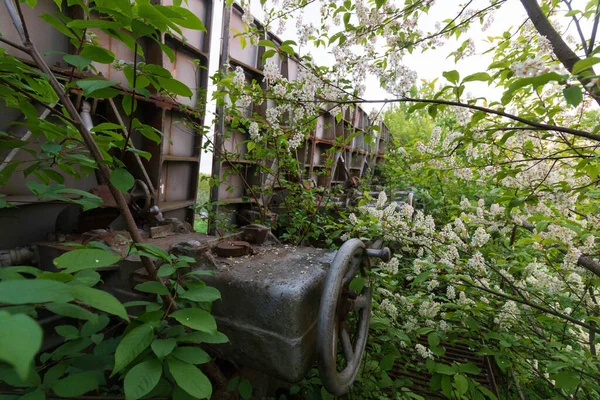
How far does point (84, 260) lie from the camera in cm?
62

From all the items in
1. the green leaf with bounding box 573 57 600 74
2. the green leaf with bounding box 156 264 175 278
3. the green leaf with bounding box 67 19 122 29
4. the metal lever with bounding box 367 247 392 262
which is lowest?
the metal lever with bounding box 367 247 392 262

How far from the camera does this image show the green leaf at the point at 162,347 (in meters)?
0.70

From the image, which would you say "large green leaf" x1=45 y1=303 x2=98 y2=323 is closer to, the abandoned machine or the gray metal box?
the abandoned machine

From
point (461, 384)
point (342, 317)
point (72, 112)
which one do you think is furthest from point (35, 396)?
point (461, 384)

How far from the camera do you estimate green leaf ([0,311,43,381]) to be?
11.8 inches

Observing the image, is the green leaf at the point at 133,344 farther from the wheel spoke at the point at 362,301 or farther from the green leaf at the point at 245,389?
the wheel spoke at the point at 362,301

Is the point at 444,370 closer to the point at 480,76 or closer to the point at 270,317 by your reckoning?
the point at 270,317

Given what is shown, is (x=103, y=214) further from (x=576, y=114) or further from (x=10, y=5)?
(x=576, y=114)

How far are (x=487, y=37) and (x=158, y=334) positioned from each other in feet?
7.83

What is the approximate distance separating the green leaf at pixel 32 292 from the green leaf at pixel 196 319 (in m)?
0.34

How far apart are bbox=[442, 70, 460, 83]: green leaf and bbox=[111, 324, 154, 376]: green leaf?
4.14 ft

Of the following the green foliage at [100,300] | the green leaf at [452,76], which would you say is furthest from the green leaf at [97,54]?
the green leaf at [452,76]

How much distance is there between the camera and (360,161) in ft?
34.5

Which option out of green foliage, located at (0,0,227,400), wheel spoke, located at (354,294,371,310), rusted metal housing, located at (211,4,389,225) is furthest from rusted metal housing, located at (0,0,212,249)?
wheel spoke, located at (354,294,371,310)
